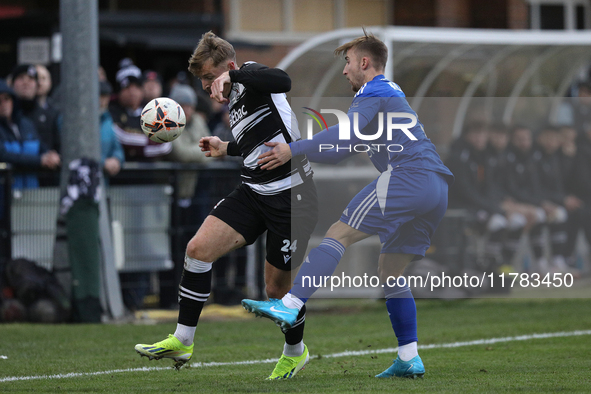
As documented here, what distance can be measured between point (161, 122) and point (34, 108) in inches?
171

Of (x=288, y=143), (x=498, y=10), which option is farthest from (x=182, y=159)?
(x=498, y=10)

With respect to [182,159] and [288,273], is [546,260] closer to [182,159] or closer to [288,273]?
[182,159]

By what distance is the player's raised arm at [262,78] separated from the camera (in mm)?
5430

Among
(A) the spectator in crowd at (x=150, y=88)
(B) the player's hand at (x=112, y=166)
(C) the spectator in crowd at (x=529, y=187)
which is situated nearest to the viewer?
(B) the player's hand at (x=112, y=166)

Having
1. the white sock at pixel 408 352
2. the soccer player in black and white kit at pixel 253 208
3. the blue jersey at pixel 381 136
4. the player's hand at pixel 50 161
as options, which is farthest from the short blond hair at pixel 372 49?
the player's hand at pixel 50 161

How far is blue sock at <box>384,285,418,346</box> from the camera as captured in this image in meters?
5.73

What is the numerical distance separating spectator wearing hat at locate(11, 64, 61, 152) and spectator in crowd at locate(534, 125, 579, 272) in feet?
21.9

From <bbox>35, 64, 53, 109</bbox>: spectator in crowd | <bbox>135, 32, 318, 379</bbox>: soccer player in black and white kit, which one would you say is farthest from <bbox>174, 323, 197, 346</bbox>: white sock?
<bbox>35, 64, 53, 109</bbox>: spectator in crowd

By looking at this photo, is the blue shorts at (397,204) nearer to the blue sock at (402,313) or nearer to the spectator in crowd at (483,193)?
the blue sock at (402,313)

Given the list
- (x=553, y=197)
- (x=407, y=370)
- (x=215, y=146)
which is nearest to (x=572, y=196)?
(x=553, y=197)

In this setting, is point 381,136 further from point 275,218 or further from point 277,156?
point 275,218

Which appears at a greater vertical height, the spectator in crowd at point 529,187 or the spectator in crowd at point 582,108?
the spectator in crowd at point 582,108

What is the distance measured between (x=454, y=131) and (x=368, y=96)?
23.8ft

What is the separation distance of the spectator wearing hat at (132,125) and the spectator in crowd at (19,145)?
0.95 metres
